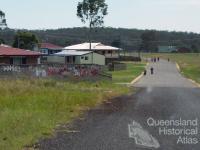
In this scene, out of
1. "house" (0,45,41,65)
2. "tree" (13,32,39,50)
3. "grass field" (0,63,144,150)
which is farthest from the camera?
"tree" (13,32,39,50)

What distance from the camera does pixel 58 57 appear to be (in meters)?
89.9

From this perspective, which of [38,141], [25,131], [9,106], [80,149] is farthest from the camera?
[9,106]

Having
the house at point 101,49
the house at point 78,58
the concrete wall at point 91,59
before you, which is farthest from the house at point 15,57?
the house at point 101,49

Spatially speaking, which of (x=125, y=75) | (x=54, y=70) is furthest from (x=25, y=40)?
(x=54, y=70)

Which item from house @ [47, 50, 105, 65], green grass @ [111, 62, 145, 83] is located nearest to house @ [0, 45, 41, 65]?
green grass @ [111, 62, 145, 83]

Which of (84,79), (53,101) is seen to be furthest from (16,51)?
(53,101)

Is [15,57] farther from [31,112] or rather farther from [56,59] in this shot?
[31,112]

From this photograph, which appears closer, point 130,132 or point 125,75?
point 130,132

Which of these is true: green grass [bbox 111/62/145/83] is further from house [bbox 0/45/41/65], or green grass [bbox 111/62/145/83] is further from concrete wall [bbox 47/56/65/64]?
concrete wall [bbox 47/56/65/64]

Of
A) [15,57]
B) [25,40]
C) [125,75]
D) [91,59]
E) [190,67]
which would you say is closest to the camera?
[15,57]

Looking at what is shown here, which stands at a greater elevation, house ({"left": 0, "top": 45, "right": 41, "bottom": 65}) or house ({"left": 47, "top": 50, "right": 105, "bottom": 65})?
house ({"left": 0, "top": 45, "right": 41, "bottom": 65})

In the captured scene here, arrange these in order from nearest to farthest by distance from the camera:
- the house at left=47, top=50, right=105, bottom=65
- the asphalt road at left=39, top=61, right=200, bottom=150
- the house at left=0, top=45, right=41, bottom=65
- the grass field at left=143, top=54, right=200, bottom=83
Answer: the asphalt road at left=39, top=61, right=200, bottom=150
the house at left=0, top=45, right=41, bottom=65
the grass field at left=143, top=54, right=200, bottom=83
the house at left=47, top=50, right=105, bottom=65

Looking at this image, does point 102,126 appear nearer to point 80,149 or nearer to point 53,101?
point 80,149

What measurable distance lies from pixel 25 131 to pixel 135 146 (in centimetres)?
314
